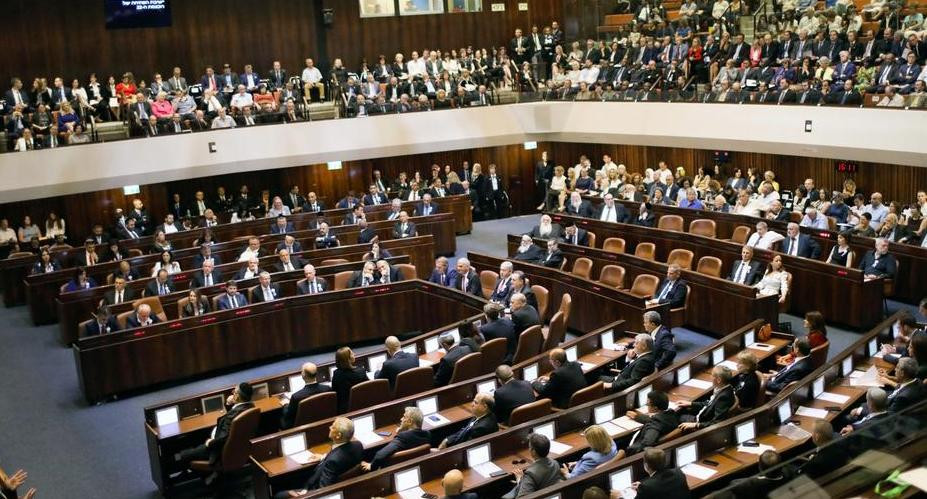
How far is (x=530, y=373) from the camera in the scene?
367 inches

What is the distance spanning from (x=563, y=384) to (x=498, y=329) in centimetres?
190

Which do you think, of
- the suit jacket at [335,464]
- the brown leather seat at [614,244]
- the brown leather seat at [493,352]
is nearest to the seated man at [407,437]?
the suit jacket at [335,464]

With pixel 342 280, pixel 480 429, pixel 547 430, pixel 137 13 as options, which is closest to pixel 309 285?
pixel 342 280

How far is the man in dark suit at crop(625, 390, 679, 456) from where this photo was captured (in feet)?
24.0

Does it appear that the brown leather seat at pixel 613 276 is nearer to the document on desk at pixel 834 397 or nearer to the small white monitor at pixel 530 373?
the small white monitor at pixel 530 373

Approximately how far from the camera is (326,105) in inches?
776

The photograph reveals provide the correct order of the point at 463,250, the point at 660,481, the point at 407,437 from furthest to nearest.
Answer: the point at 463,250, the point at 407,437, the point at 660,481

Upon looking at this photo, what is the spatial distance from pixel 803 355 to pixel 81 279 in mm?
9853

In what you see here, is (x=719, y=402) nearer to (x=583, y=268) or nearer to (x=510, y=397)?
(x=510, y=397)

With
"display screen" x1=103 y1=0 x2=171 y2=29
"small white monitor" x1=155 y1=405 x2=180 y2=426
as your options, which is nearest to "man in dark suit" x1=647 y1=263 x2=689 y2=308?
"small white monitor" x1=155 y1=405 x2=180 y2=426

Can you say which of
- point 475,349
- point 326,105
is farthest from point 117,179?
point 475,349

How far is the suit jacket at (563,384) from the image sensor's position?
344 inches

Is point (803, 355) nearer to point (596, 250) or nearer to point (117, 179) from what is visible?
point (596, 250)

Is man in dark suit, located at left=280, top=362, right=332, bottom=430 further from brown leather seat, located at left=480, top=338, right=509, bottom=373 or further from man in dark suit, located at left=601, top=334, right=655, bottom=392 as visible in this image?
man in dark suit, located at left=601, top=334, right=655, bottom=392
